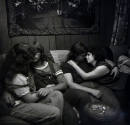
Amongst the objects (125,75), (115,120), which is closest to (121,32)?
(125,75)

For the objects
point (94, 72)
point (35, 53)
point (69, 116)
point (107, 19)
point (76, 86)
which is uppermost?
point (107, 19)

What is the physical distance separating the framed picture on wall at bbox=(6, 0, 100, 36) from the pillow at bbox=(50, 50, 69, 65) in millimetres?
→ 243

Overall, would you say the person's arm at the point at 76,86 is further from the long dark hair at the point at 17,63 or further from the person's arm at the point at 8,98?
the person's arm at the point at 8,98

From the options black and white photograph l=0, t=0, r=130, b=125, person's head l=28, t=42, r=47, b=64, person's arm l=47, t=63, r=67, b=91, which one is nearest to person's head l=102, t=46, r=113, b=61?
black and white photograph l=0, t=0, r=130, b=125

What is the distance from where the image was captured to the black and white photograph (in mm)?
2320

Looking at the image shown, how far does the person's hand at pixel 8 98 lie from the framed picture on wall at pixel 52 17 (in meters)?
0.77

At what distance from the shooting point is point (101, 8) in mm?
3049

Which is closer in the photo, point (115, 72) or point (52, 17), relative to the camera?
Result: point (115, 72)

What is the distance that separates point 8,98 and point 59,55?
2.46 feet

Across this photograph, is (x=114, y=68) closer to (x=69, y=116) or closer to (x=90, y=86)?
(x=90, y=86)

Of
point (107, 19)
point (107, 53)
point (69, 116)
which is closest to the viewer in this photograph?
point (69, 116)

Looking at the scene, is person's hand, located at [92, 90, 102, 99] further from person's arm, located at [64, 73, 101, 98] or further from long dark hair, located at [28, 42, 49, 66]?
long dark hair, located at [28, 42, 49, 66]

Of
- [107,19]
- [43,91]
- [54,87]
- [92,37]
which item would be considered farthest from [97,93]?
[107,19]

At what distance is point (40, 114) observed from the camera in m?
2.15
